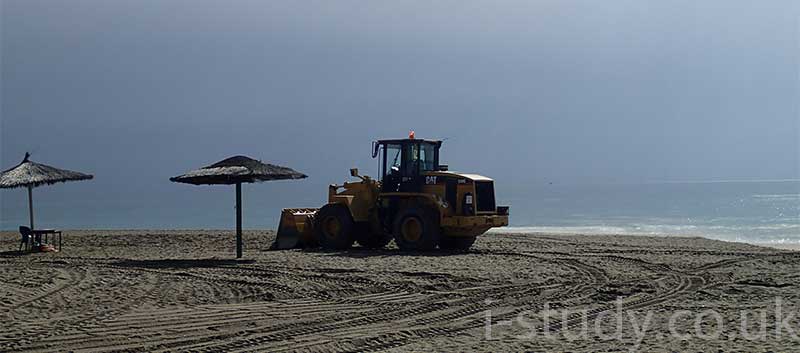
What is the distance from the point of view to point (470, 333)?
8.70 metres

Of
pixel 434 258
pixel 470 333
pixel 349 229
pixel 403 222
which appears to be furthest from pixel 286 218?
pixel 470 333

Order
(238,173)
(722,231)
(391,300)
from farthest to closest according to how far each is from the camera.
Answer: (722,231) → (238,173) → (391,300)

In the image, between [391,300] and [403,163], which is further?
[403,163]

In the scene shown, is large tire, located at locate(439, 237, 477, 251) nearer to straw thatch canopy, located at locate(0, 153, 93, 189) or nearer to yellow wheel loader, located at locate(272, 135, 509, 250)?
yellow wheel loader, located at locate(272, 135, 509, 250)

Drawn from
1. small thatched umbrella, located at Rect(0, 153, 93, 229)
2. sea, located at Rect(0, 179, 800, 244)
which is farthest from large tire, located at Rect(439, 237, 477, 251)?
sea, located at Rect(0, 179, 800, 244)

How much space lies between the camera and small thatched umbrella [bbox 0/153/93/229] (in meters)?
19.0

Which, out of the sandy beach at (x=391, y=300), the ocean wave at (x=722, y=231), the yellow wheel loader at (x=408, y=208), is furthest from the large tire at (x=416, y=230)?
the ocean wave at (x=722, y=231)

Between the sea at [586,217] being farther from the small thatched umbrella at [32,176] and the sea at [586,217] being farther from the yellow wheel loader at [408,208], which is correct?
the yellow wheel loader at [408,208]

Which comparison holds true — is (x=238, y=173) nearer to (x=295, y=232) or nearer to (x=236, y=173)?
(x=236, y=173)

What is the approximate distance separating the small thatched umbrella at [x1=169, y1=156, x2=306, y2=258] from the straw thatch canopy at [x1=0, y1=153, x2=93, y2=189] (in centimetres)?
453

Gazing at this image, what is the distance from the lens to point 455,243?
18422 mm

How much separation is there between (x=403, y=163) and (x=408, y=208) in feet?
2.93

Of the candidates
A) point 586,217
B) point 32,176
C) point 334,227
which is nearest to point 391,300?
point 334,227

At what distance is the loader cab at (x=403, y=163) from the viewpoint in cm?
1778
